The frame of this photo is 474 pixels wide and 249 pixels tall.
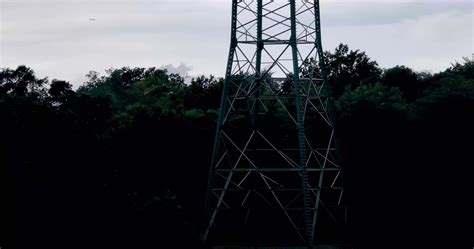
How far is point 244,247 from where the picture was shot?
26.9 m

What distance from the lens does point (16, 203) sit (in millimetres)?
27562

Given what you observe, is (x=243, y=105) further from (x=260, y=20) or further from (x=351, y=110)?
(x=260, y=20)

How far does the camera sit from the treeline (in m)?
26.8

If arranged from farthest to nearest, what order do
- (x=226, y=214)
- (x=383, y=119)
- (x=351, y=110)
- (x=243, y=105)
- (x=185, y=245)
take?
(x=243, y=105) < (x=351, y=110) < (x=383, y=119) < (x=226, y=214) < (x=185, y=245)

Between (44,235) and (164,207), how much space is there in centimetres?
420

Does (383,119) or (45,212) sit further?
(383,119)

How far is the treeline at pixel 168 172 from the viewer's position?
26797 mm

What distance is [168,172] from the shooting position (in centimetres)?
3409

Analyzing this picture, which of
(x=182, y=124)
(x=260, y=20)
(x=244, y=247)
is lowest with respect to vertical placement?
(x=244, y=247)

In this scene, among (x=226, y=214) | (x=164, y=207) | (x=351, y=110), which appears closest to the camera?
(x=164, y=207)

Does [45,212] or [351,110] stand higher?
[351,110]

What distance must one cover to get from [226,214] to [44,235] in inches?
309

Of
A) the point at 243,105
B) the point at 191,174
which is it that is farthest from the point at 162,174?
the point at 243,105

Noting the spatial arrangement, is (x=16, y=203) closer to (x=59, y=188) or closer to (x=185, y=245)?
(x=59, y=188)
